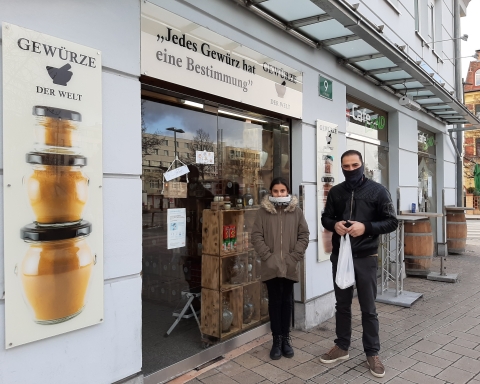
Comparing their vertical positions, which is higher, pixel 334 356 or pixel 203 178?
pixel 203 178

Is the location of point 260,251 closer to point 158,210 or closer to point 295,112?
point 158,210

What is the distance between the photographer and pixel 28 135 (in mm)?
2311

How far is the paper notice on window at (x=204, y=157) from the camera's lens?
421 cm

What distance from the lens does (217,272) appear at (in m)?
4.16

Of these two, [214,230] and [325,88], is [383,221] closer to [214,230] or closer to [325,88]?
[214,230]

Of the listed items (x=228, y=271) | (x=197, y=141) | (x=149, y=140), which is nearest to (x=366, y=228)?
(x=228, y=271)

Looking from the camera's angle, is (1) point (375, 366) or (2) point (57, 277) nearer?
(2) point (57, 277)

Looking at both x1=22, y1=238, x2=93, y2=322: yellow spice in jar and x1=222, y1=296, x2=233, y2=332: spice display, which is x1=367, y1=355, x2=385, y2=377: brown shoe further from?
x1=22, y1=238, x2=93, y2=322: yellow spice in jar

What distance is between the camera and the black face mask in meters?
3.64

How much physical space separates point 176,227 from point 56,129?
5.59 feet

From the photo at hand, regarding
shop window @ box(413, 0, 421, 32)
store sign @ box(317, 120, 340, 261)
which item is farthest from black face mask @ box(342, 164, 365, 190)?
shop window @ box(413, 0, 421, 32)

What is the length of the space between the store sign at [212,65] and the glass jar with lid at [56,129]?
2.56 ft

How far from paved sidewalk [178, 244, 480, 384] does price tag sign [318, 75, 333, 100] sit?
3.07 meters

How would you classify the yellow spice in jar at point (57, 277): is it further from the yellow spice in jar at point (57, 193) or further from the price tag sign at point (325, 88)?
the price tag sign at point (325, 88)
